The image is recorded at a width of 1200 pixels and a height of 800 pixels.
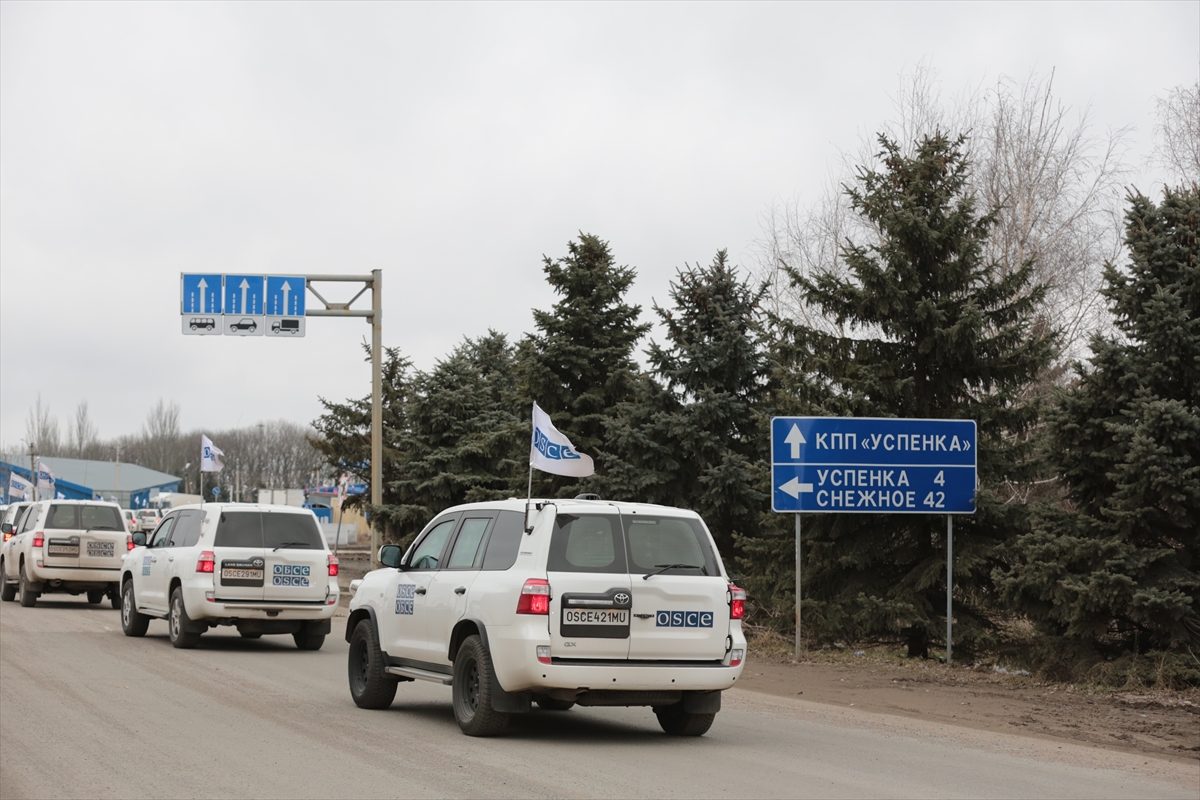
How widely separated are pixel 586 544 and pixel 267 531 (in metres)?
9.50

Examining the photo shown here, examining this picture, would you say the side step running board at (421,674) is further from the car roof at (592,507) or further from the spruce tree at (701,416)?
the spruce tree at (701,416)

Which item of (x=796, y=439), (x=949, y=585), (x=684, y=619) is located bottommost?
(x=949, y=585)

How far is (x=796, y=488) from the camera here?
1744cm

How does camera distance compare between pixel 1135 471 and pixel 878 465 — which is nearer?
pixel 1135 471

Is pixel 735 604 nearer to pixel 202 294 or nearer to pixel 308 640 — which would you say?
pixel 308 640

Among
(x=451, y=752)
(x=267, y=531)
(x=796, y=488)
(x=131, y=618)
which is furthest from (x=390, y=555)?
(x=131, y=618)

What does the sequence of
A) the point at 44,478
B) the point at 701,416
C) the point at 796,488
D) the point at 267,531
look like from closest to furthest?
the point at 796,488 → the point at 267,531 → the point at 701,416 → the point at 44,478

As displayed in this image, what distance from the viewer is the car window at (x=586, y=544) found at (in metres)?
10.4

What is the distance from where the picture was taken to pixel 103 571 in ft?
88.1

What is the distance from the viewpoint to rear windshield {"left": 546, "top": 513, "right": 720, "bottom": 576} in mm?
10414

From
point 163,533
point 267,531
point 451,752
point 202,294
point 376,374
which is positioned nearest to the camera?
point 451,752

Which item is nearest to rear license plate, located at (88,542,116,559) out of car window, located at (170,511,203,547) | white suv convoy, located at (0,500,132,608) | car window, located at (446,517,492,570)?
white suv convoy, located at (0,500,132,608)

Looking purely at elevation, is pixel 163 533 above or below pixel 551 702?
above

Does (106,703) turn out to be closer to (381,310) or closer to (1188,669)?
(1188,669)
